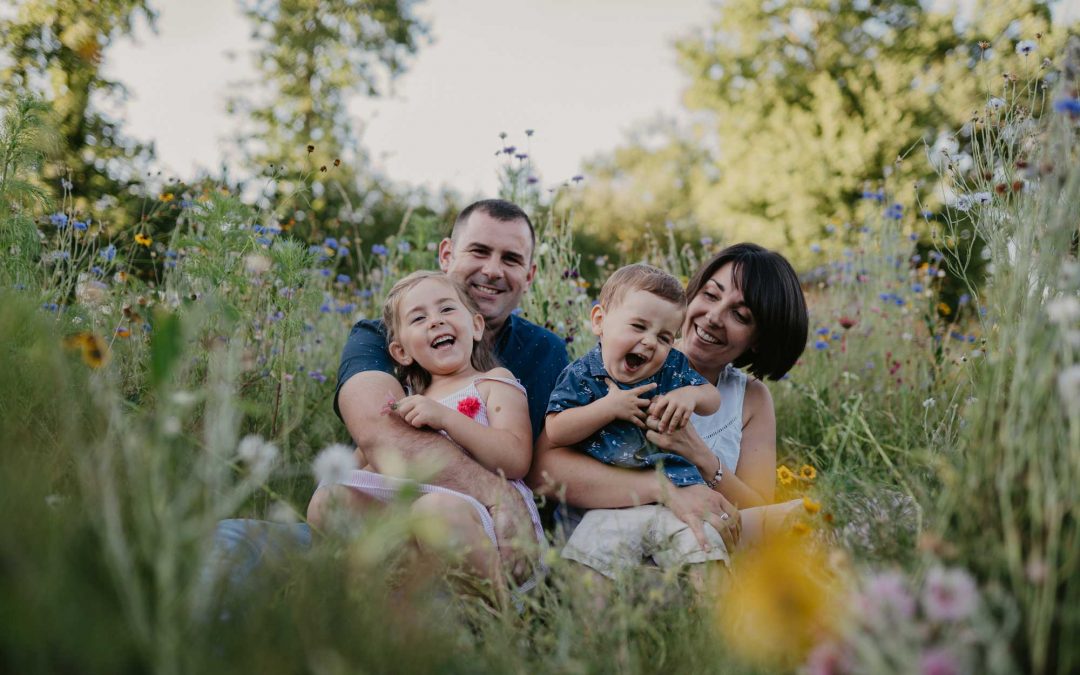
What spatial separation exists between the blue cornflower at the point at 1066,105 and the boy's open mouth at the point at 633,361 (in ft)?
4.49

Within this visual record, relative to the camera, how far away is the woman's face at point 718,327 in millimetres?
2895

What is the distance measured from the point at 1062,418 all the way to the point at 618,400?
48.9 inches

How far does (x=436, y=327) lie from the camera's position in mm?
2680

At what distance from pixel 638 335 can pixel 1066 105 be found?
1.32m

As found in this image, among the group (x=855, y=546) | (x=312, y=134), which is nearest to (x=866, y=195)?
(x=855, y=546)

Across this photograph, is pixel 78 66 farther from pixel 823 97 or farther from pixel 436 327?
pixel 823 97

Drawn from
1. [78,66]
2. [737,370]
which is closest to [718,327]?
[737,370]

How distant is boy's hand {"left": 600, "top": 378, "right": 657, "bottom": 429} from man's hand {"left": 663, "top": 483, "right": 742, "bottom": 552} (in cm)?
24

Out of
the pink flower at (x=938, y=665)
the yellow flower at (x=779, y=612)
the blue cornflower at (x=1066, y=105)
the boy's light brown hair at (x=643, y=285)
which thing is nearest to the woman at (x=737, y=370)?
the boy's light brown hair at (x=643, y=285)

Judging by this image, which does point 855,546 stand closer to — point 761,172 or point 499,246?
point 499,246

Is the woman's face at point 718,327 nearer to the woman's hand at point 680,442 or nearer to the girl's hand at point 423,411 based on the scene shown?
the woman's hand at point 680,442

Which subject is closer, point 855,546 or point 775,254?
point 855,546

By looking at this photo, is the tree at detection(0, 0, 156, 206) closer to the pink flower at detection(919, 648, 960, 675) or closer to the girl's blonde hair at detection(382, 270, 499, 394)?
the girl's blonde hair at detection(382, 270, 499, 394)

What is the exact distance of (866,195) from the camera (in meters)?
5.18
